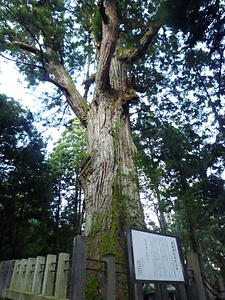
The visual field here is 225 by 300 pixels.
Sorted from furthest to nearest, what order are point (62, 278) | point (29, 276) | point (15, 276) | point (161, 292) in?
1. point (15, 276)
2. point (29, 276)
3. point (62, 278)
4. point (161, 292)

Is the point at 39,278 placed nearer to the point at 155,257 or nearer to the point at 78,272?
the point at 78,272

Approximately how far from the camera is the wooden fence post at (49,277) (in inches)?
88.0

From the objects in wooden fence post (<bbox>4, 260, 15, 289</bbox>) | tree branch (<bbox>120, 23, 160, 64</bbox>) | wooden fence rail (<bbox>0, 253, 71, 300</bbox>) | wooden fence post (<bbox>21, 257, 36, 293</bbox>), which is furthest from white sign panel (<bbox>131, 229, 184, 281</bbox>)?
tree branch (<bbox>120, 23, 160, 64</bbox>)

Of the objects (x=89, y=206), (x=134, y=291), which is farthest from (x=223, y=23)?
(x=134, y=291)

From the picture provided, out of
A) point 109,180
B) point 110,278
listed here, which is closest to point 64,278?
point 110,278

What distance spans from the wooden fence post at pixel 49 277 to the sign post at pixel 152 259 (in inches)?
43.6

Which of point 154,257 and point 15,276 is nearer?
point 154,257

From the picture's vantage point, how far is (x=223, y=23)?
11.8ft

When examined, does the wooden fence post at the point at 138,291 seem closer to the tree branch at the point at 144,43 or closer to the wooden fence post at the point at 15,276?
the wooden fence post at the point at 15,276

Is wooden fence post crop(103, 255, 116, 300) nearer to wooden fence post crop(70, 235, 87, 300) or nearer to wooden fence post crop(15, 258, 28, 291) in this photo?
wooden fence post crop(70, 235, 87, 300)

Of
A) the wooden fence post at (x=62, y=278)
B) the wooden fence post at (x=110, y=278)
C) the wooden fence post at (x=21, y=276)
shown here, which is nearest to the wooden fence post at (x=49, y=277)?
the wooden fence post at (x=62, y=278)

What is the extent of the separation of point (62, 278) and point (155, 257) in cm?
91

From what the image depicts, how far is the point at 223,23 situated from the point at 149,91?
3.43 metres

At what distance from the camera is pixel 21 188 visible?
6.27m
